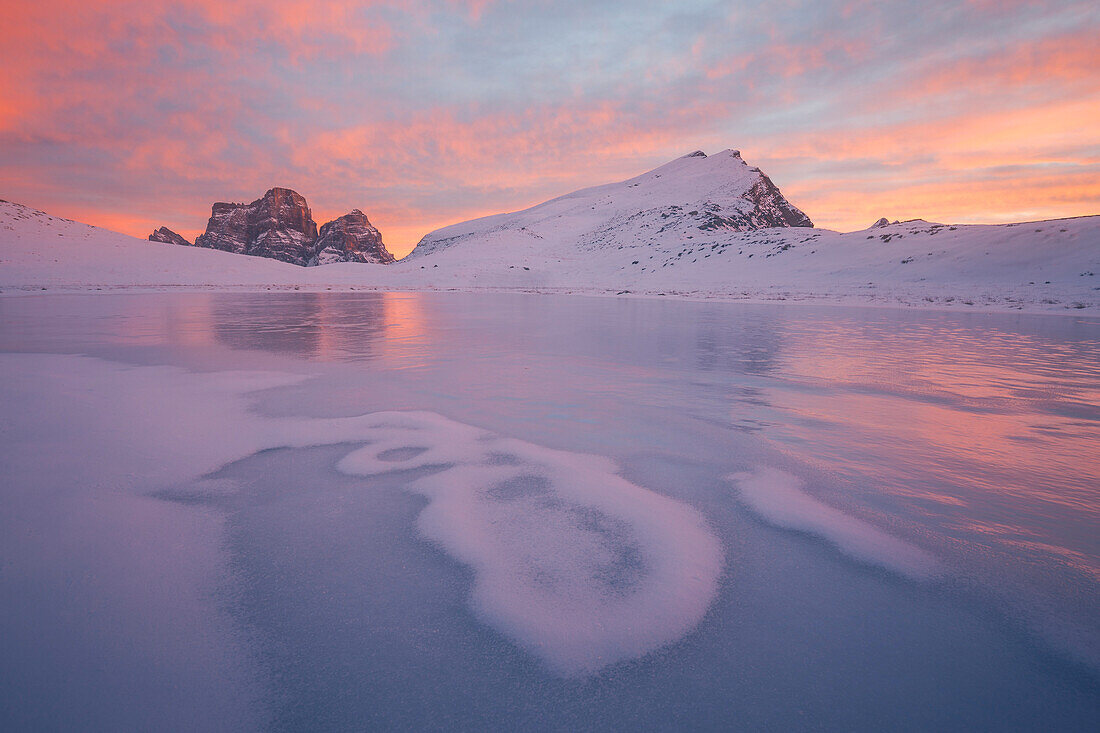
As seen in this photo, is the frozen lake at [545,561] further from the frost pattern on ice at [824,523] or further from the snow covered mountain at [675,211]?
the snow covered mountain at [675,211]

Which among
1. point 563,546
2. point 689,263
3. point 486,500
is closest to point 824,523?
point 563,546

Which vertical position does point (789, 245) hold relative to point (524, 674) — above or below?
above

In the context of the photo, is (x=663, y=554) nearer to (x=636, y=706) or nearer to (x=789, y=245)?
(x=636, y=706)

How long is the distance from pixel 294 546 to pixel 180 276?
4189cm

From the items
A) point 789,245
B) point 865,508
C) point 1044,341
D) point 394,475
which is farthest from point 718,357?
point 789,245

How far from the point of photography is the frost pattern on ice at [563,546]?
69.1 inches

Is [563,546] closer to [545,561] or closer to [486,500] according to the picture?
[545,561]

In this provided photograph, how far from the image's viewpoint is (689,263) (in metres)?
39.9

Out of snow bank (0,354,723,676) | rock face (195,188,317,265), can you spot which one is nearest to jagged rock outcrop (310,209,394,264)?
rock face (195,188,317,265)

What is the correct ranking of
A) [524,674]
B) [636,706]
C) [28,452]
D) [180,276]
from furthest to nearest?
[180,276]
[28,452]
[524,674]
[636,706]

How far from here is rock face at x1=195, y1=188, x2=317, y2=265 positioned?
552 feet

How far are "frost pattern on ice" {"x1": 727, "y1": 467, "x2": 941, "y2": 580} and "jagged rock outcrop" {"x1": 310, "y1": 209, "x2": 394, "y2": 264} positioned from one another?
18226 cm

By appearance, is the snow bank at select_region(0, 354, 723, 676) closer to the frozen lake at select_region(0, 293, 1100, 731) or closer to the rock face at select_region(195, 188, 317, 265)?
the frozen lake at select_region(0, 293, 1100, 731)

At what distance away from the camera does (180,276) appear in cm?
3478
